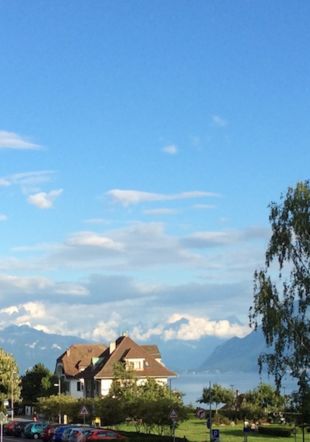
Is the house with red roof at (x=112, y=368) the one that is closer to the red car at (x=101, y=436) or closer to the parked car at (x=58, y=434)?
the parked car at (x=58, y=434)

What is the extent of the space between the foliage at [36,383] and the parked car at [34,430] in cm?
5565

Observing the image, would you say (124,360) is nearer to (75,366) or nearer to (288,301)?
(75,366)

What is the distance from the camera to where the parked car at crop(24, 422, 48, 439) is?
7012cm

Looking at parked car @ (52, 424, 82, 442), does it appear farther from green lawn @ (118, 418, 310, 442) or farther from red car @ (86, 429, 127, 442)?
green lawn @ (118, 418, 310, 442)

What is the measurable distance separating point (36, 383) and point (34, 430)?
204 feet

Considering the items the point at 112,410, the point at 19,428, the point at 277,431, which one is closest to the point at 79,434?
the point at 112,410

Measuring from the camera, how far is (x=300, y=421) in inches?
1928

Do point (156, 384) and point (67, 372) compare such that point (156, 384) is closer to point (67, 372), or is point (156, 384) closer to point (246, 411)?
point (246, 411)

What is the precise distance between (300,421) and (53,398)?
149 feet

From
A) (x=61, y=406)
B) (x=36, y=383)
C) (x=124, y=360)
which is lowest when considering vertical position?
(x=61, y=406)

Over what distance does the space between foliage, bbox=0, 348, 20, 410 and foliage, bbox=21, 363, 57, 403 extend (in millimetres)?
7237

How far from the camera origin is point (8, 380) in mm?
118625

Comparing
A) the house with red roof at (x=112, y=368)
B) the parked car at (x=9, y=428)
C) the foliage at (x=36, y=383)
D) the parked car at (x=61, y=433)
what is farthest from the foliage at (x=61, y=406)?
the foliage at (x=36, y=383)

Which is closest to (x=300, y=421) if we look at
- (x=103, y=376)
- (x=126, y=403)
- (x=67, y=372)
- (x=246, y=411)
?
(x=126, y=403)
